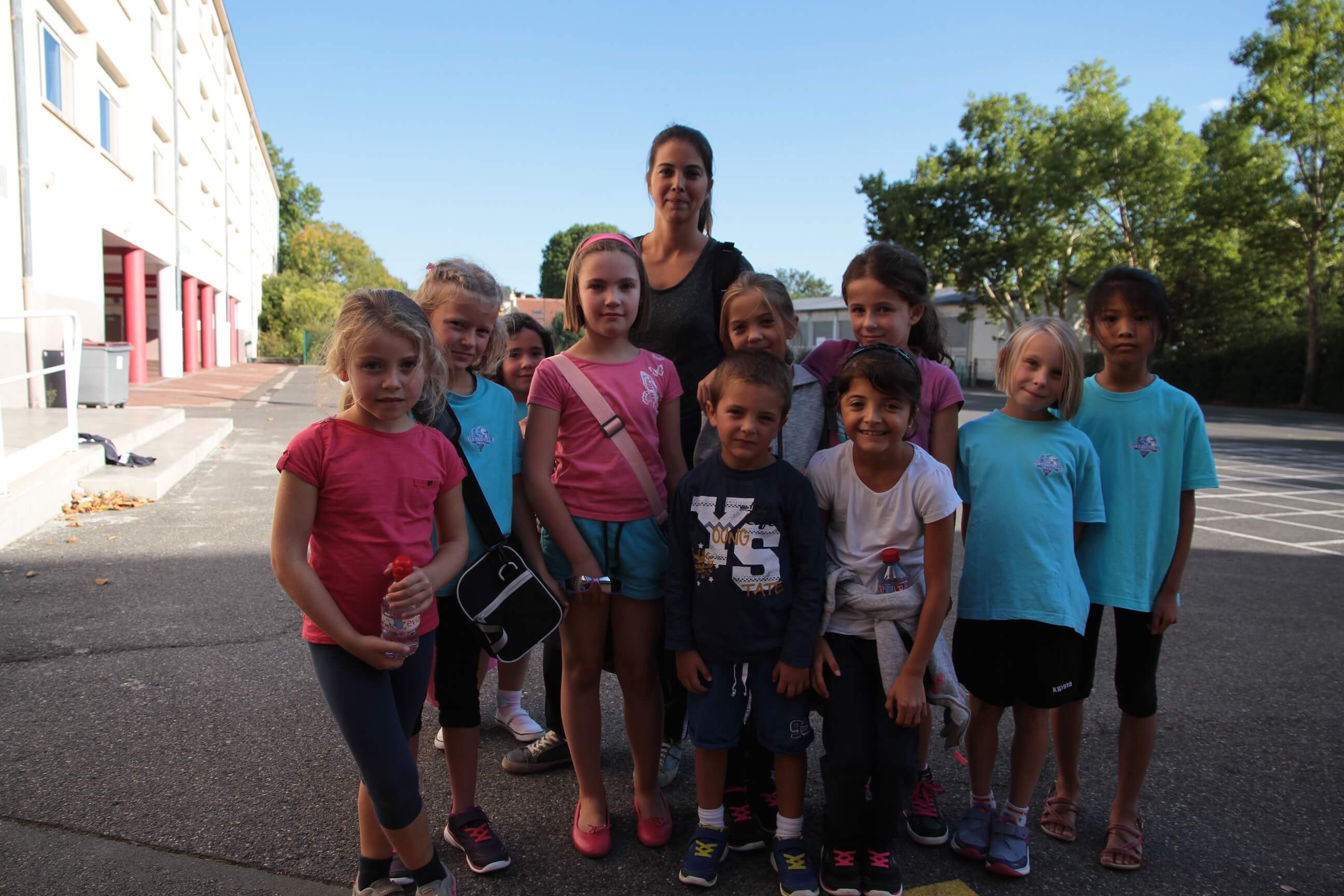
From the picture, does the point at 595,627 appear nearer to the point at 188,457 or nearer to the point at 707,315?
the point at 707,315

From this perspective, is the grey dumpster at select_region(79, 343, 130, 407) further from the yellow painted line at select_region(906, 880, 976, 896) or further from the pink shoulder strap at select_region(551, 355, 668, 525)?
the yellow painted line at select_region(906, 880, 976, 896)

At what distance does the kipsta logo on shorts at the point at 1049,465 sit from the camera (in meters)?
Answer: 2.62

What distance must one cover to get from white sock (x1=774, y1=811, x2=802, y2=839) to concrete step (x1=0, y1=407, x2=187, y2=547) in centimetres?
570

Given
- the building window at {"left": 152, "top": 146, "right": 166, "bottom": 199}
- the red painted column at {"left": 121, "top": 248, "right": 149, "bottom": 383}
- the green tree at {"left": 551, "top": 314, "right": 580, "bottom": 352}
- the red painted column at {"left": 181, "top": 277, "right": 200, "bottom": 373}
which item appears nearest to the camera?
the green tree at {"left": 551, "top": 314, "right": 580, "bottom": 352}

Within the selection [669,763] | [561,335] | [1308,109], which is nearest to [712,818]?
[669,763]

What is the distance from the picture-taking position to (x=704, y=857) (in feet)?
8.19

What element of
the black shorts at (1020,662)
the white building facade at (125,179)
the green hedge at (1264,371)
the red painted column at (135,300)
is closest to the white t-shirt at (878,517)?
the black shorts at (1020,662)

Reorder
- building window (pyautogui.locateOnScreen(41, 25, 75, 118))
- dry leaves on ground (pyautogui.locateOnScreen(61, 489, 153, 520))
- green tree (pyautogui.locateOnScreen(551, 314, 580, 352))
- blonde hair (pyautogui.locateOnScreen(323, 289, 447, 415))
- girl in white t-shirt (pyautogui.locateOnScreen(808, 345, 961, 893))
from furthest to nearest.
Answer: building window (pyautogui.locateOnScreen(41, 25, 75, 118)), dry leaves on ground (pyautogui.locateOnScreen(61, 489, 153, 520)), green tree (pyautogui.locateOnScreen(551, 314, 580, 352)), girl in white t-shirt (pyautogui.locateOnScreen(808, 345, 961, 893)), blonde hair (pyautogui.locateOnScreen(323, 289, 447, 415))

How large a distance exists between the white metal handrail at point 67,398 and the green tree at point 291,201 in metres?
68.2

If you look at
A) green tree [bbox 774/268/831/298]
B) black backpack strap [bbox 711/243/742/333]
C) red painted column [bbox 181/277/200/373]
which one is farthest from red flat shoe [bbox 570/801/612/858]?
green tree [bbox 774/268/831/298]

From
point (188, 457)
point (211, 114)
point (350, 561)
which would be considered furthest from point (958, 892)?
point (211, 114)

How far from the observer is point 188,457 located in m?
9.65

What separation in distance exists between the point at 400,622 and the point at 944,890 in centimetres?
166

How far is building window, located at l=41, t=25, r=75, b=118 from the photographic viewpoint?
13.3 meters
